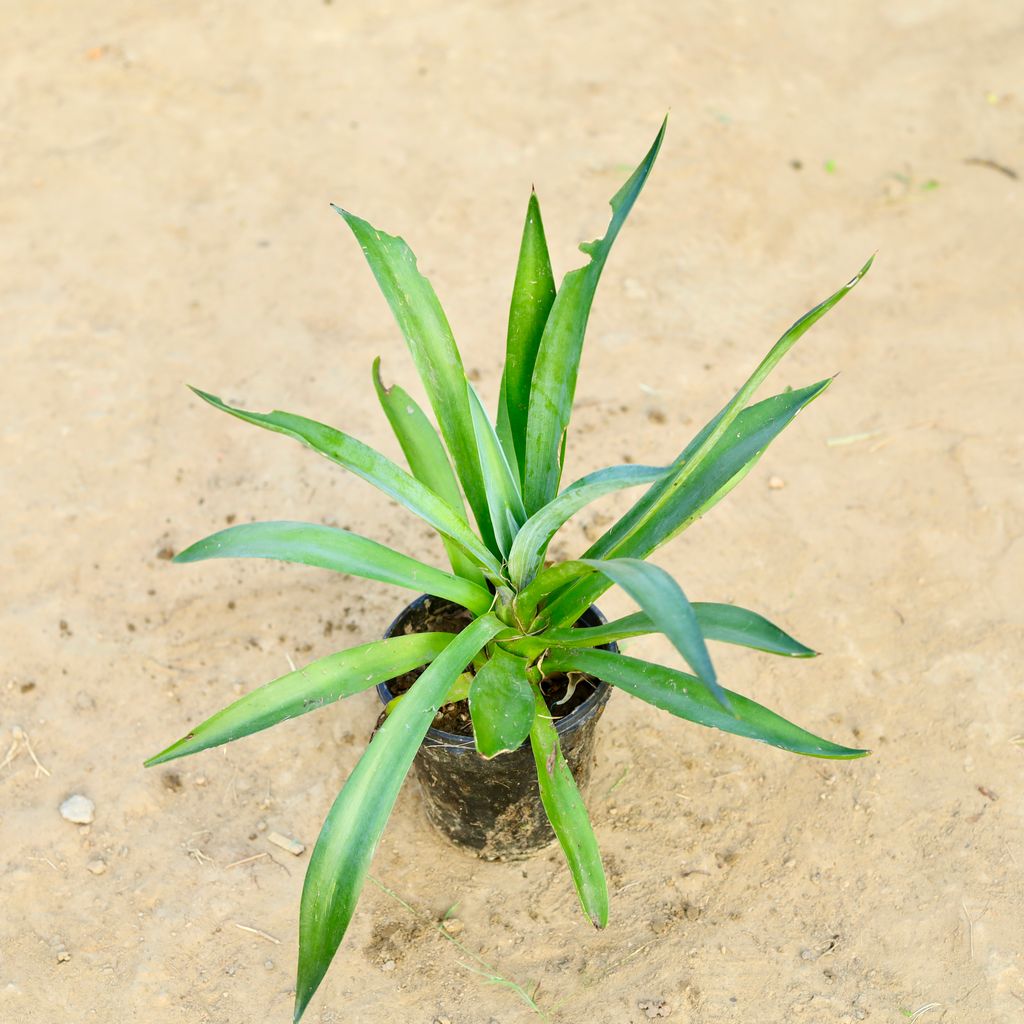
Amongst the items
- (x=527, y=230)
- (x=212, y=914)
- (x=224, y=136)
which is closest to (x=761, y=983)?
(x=212, y=914)

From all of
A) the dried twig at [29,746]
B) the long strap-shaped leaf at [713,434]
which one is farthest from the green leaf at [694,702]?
the dried twig at [29,746]

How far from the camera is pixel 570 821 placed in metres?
1.63

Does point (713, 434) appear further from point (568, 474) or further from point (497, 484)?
point (568, 474)

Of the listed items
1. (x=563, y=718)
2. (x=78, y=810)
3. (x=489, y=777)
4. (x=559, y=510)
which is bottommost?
(x=78, y=810)

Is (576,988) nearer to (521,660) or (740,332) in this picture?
(521,660)

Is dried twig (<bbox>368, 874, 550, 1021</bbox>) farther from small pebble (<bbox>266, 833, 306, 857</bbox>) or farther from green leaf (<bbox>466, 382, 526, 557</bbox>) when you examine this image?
green leaf (<bbox>466, 382, 526, 557</bbox>)

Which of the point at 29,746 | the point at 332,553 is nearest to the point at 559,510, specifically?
the point at 332,553

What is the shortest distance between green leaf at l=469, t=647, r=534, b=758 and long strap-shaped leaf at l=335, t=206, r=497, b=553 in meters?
0.28

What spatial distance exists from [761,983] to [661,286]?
1.97 meters

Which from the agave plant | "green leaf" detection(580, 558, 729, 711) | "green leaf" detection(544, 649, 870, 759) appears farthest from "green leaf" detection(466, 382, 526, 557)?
"green leaf" detection(580, 558, 729, 711)

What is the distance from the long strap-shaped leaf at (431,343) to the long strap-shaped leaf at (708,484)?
238 millimetres

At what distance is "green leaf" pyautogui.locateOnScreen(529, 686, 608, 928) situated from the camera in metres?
1.60

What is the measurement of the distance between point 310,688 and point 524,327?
644mm

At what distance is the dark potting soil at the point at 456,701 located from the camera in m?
1.84
